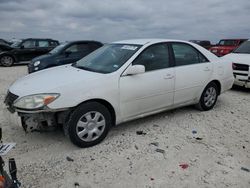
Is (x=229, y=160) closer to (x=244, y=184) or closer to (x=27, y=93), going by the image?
(x=244, y=184)

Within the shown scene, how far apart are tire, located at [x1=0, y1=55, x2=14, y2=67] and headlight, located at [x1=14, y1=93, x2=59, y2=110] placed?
11.7m

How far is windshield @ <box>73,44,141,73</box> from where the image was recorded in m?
3.91

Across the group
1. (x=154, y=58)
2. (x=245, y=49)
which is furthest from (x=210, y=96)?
(x=245, y=49)

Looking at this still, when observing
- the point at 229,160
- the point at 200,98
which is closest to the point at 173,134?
the point at 229,160

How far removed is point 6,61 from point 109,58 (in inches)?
449

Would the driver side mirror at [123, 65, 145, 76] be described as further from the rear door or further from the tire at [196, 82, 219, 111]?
the tire at [196, 82, 219, 111]

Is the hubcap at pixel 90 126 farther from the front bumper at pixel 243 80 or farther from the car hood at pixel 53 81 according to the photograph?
the front bumper at pixel 243 80

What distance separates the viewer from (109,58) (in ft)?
13.7

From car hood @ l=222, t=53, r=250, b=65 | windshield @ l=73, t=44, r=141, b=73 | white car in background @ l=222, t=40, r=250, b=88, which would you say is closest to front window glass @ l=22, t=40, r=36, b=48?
windshield @ l=73, t=44, r=141, b=73

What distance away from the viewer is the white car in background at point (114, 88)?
10.8 ft

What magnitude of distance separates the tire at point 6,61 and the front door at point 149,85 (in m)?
11.7

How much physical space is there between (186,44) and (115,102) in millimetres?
2075

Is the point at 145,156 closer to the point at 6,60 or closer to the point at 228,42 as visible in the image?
the point at 6,60

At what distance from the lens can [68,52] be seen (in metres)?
8.84
